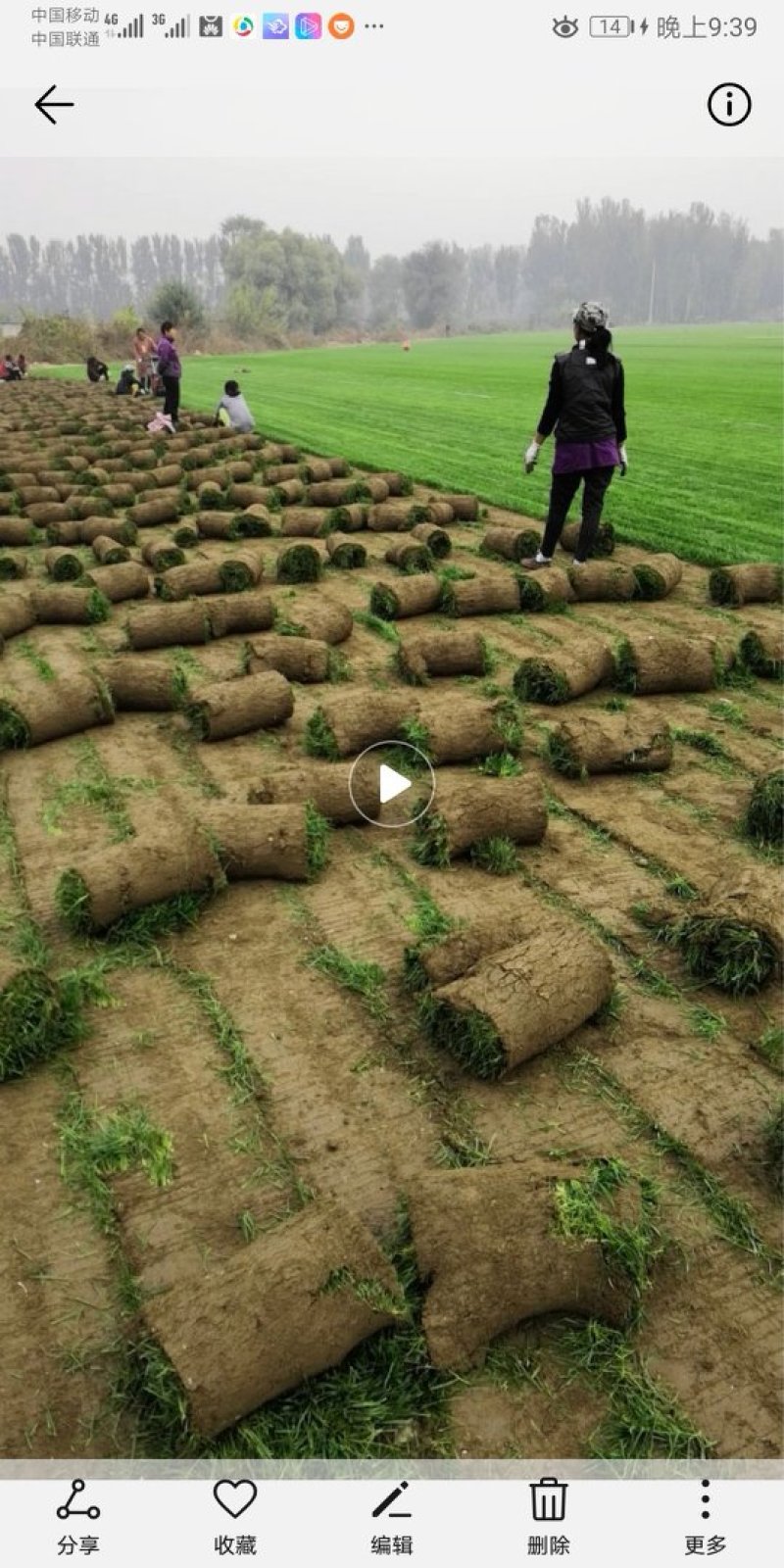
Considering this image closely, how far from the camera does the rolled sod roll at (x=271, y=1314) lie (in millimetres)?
3109

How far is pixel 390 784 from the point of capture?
22.8 feet

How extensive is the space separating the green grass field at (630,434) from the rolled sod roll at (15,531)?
7073mm

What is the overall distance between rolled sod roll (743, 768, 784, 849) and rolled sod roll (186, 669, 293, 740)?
3727 millimetres

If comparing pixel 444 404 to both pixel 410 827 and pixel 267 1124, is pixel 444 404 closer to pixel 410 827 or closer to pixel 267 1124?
pixel 410 827

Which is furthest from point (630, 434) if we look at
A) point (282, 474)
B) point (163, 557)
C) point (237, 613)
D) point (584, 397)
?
point (237, 613)

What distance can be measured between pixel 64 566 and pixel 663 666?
7891 millimetres

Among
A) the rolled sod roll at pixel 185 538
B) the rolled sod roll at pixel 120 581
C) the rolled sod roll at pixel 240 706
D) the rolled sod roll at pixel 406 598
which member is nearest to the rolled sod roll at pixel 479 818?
the rolled sod roll at pixel 240 706

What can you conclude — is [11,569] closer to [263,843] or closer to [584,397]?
[584,397]

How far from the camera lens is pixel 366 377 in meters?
45.0

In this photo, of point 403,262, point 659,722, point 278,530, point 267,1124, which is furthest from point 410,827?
point 403,262

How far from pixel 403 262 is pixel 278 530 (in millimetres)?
185888

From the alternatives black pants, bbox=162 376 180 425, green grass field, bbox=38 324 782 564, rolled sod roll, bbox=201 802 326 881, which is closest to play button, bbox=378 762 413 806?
rolled sod roll, bbox=201 802 326 881

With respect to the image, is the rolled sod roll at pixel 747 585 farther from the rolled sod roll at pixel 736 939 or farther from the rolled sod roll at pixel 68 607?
the rolled sod roll at pixel 68 607

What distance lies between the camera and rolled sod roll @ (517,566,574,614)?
10828mm
